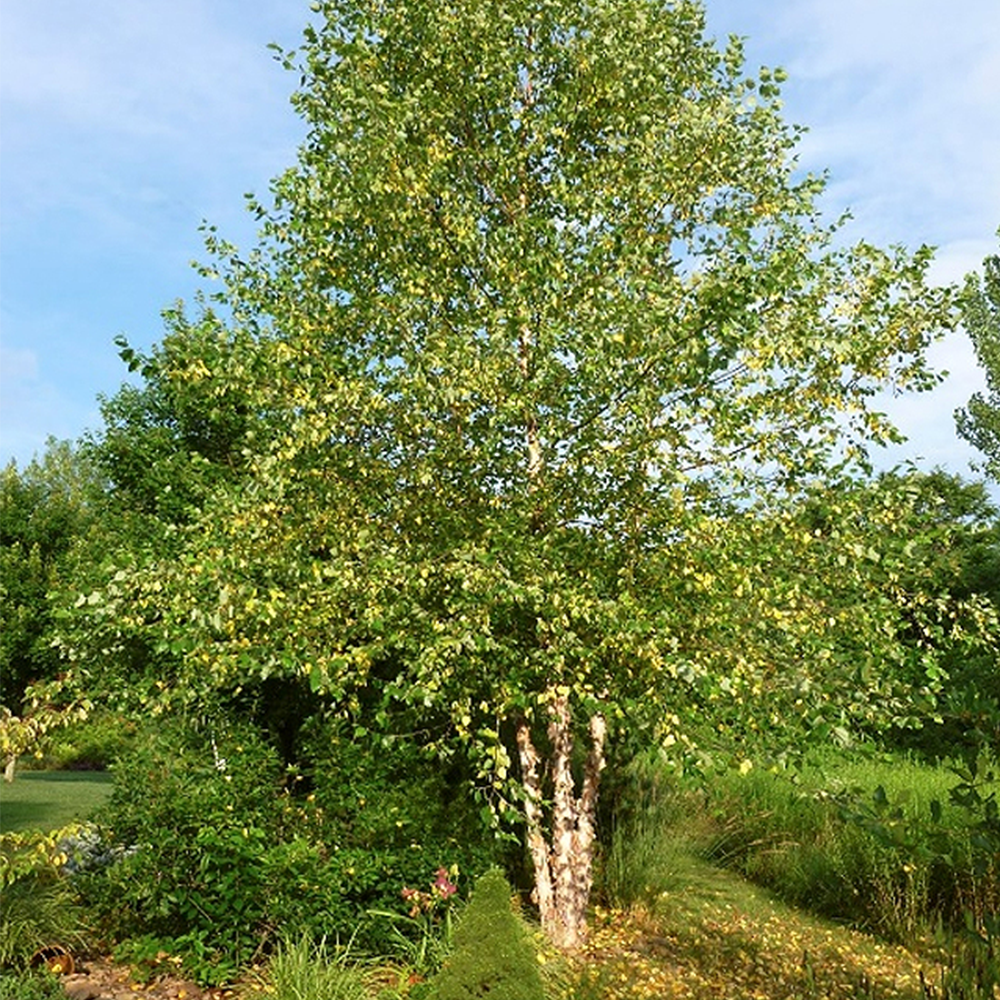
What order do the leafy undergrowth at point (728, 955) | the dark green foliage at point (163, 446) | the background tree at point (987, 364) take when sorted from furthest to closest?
the background tree at point (987, 364) → the dark green foliage at point (163, 446) → the leafy undergrowth at point (728, 955)

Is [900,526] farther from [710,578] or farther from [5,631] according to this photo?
[5,631]

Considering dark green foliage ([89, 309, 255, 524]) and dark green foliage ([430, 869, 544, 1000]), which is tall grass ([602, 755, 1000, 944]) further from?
dark green foliage ([89, 309, 255, 524])

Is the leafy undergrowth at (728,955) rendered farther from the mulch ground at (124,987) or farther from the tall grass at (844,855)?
the mulch ground at (124,987)

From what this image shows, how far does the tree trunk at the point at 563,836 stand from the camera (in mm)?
9039

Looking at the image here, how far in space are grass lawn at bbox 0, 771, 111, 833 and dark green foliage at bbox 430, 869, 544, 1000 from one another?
821 centimetres

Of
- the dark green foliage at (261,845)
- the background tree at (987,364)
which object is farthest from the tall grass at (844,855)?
the background tree at (987,364)

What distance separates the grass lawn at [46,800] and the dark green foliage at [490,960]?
8.21 m

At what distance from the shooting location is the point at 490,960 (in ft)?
18.9

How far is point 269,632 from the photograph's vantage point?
8180 mm

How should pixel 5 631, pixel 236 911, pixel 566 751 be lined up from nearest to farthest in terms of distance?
pixel 236 911 < pixel 566 751 < pixel 5 631

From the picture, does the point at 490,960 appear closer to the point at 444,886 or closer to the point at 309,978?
the point at 309,978

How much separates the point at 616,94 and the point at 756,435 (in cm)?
340

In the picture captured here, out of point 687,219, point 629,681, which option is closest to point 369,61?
point 687,219

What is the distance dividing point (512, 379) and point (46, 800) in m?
14.6
